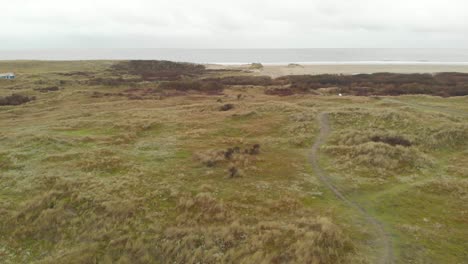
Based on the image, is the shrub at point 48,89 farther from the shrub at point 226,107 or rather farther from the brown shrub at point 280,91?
the brown shrub at point 280,91

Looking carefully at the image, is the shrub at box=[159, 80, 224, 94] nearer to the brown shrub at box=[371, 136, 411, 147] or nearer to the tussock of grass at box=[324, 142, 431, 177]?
the brown shrub at box=[371, 136, 411, 147]

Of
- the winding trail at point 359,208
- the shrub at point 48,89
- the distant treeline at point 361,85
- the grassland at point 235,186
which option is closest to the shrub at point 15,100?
the shrub at point 48,89

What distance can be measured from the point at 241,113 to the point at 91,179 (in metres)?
19.0

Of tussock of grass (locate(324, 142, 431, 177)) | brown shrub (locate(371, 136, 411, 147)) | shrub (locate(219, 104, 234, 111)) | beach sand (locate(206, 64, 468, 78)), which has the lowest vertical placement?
tussock of grass (locate(324, 142, 431, 177))

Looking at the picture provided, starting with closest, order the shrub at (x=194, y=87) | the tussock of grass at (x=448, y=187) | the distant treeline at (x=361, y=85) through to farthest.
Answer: the tussock of grass at (x=448, y=187)
the distant treeline at (x=361, y=85)
the shrub at (x=194, y=87)

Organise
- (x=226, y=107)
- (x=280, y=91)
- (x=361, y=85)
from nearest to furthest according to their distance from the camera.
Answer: (x=226, y=107)
(x=280, y=91)
(x=361, y=85)

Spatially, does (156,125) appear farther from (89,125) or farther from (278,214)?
(278,214)

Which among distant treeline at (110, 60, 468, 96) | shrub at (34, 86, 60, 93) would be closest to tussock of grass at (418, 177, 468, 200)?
distant treeline at (110, 60, 468, 96)

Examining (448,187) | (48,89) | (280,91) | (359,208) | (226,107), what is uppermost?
(280,91)

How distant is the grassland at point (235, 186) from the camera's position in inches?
509

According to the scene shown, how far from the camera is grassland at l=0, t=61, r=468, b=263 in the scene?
1293 cm

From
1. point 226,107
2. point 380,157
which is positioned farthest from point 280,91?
point 380,157

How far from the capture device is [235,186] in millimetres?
18531

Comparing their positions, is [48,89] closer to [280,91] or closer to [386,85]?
[280,91]
